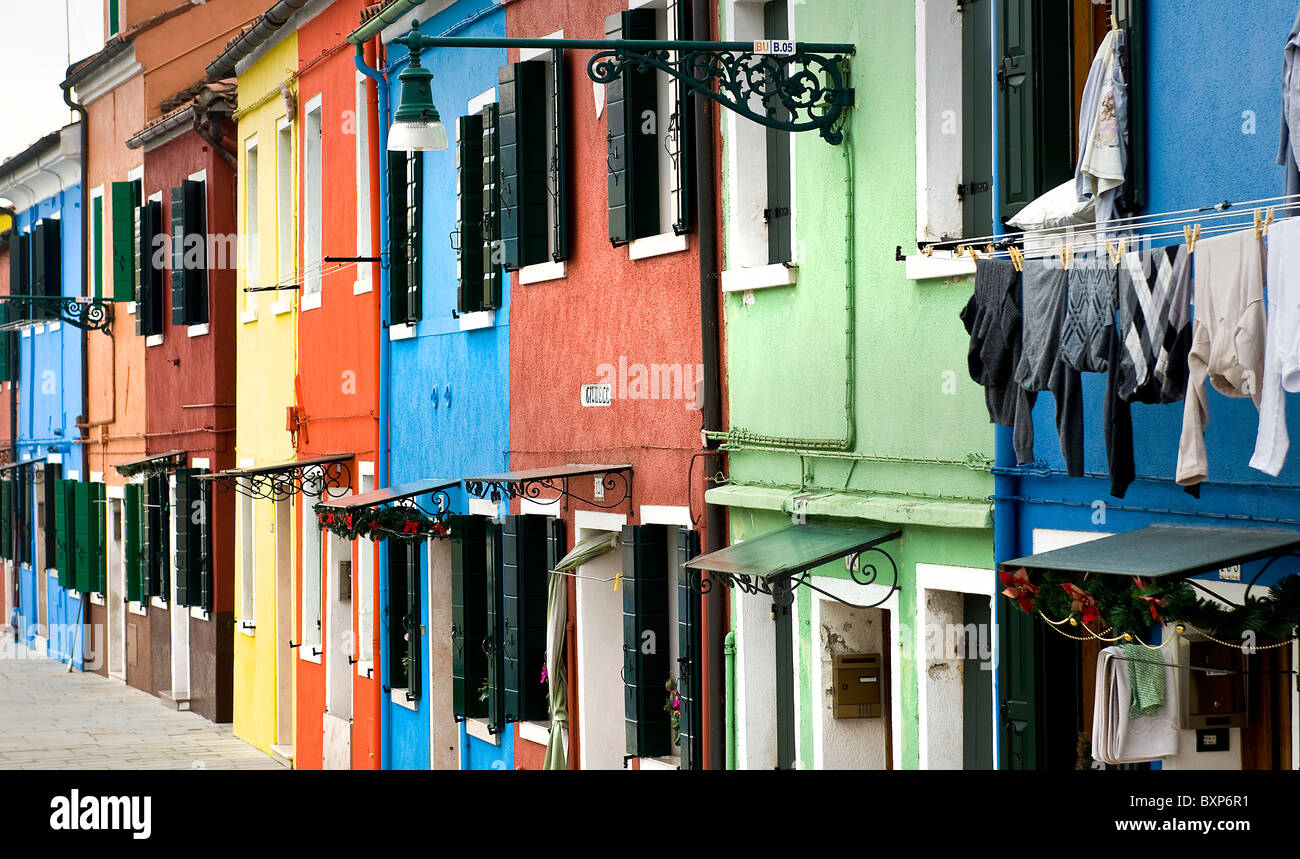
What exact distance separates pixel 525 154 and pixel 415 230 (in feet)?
9.68

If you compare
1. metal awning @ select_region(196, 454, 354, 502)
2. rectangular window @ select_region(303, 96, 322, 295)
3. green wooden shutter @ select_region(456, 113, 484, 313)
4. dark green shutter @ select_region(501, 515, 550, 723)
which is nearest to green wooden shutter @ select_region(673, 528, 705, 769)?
dark green shutter @ select_region(501, 515, 550, 723)

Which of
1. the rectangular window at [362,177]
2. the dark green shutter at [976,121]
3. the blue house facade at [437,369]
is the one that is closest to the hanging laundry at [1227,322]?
the dark green shutter at [976,121]

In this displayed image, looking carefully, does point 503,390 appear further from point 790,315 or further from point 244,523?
point 244,523

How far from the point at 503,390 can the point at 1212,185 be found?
8594mm

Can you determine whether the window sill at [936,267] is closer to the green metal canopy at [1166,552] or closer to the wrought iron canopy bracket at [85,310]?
the green metal canopy at [1166,552]

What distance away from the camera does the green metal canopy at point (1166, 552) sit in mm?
7289

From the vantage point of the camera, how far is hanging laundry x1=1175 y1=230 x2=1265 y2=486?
689cm

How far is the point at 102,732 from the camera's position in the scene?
23.8m

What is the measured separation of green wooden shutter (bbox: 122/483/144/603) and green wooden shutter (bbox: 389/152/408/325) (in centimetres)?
1034

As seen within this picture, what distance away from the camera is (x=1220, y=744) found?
8.32 meters

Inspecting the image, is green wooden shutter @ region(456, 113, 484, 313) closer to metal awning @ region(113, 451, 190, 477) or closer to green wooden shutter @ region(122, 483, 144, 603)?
metal awning @ region(113, 451, 190, 477)

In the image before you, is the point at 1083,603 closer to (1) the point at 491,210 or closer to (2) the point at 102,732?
(1) the point at 491,210

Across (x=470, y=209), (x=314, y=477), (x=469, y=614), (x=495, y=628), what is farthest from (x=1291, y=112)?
(x=314, y=477)

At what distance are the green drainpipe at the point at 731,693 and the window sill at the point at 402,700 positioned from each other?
19.9ft
